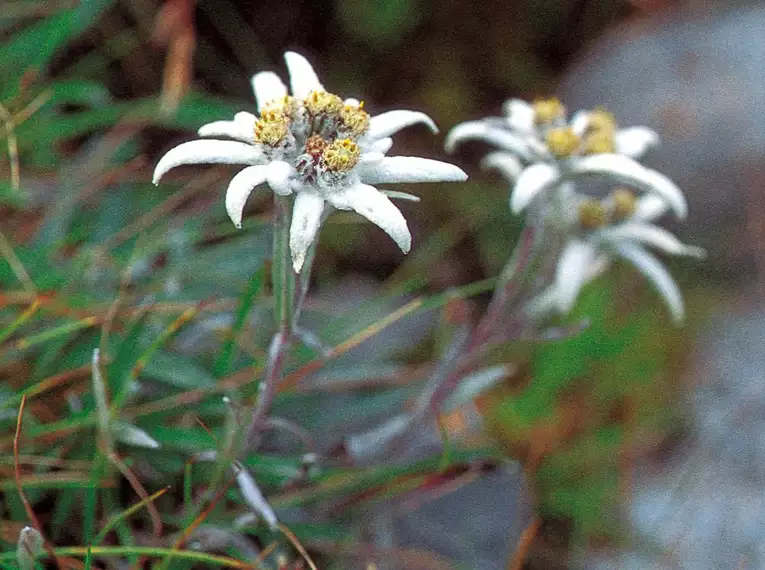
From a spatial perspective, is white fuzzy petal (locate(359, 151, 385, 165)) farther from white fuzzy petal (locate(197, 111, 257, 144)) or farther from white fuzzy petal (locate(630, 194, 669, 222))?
white fuzzy petal (locate(630, 194, 669, 222))

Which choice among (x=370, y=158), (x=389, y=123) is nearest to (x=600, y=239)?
(x=389, y=123)

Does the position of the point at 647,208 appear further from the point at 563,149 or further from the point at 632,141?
the point at 563,149

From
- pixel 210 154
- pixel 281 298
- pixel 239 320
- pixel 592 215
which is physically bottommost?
pixel 592 215

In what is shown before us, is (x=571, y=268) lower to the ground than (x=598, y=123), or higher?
lower

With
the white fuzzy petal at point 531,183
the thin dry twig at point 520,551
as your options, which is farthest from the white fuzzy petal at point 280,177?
the thin dry twig at point 520,551

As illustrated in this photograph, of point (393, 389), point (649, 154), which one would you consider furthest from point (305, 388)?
point (649, 154)

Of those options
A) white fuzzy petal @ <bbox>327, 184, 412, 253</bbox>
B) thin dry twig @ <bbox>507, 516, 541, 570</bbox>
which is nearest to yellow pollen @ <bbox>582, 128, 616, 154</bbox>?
white fuzzy petal @ <bbox>327, 184, 412, 253</bbox>
